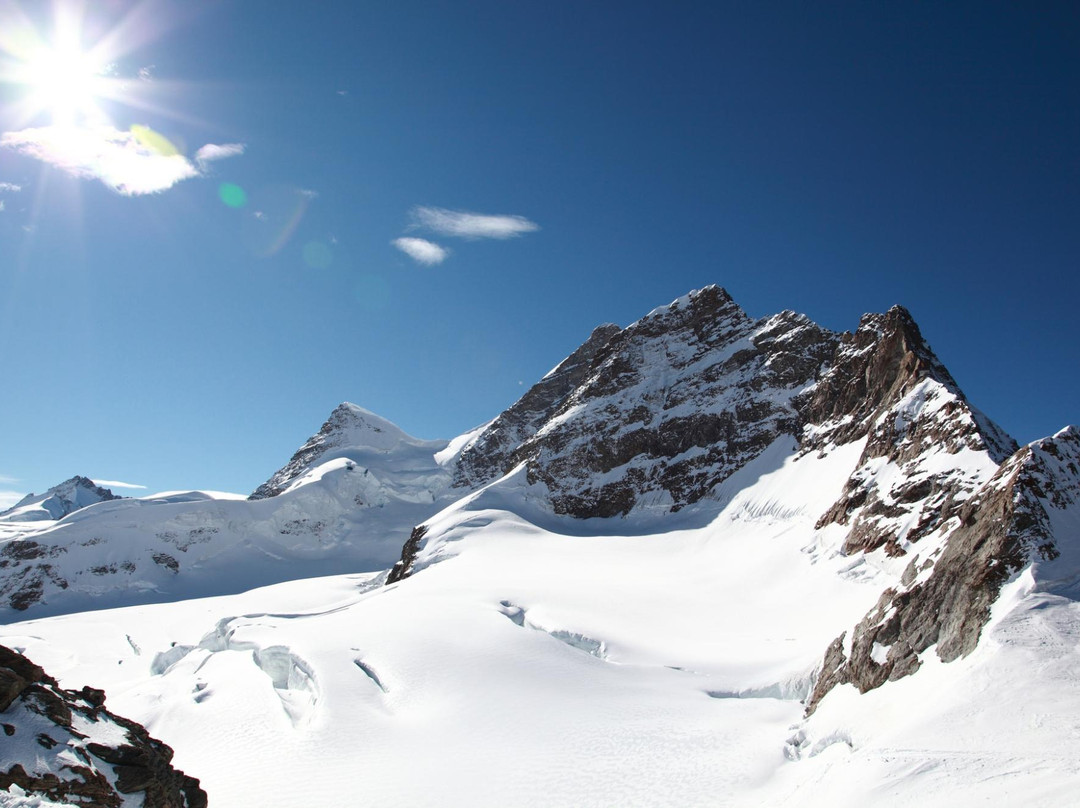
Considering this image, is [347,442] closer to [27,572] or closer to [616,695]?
[27,572]

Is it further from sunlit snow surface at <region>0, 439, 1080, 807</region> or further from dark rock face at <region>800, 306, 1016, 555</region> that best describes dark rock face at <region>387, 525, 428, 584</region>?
dark rock face at <region>800, 306, 1016, 555</region>

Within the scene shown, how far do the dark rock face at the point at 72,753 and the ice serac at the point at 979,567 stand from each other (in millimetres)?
17126

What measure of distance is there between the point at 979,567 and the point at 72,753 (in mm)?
20780

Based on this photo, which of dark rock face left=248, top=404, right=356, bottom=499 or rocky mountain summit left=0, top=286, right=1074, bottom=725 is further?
dark rock face left=248, top=404, right=356, bottom=499

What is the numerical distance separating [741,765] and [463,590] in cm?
2783

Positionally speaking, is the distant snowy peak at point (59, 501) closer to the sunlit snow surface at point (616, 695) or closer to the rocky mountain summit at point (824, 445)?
the rocky mountain summit at point (824, 445)

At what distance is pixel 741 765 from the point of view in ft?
53.4

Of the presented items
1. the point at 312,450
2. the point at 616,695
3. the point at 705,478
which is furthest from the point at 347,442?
the point at 616,695

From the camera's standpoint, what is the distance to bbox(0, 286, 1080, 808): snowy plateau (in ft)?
43.4

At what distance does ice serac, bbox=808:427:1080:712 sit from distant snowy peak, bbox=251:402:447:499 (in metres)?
126

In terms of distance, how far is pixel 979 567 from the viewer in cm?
1574

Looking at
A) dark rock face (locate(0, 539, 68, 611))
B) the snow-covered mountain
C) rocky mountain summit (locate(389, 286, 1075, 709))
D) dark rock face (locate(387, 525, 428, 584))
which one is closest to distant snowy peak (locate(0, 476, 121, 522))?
the snow-covered mountain

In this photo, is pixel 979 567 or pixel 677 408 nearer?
pixel 979 567

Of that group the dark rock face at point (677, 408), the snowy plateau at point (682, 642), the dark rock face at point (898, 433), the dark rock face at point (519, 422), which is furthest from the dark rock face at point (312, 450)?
the dark rock face at point (898, 433)
